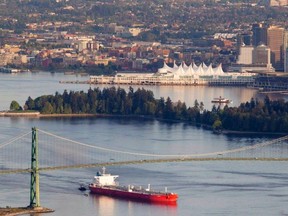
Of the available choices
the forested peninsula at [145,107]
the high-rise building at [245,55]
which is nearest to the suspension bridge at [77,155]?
the forested peninsula at [145,107]

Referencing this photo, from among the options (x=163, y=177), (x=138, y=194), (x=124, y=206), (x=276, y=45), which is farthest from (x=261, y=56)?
(x=124, y=206)

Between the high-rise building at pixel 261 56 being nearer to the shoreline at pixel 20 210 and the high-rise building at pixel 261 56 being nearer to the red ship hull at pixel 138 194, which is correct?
the red ship hull at pixel 138 194

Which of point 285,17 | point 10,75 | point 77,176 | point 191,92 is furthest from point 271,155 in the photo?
point 285,17

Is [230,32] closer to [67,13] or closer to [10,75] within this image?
[67,13]

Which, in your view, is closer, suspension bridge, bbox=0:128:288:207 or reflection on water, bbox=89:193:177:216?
reflection on water, bbox=89:193:177:216

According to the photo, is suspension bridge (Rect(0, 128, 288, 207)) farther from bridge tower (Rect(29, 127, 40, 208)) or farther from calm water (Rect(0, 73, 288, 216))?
calm water (Rect(0, 73, 288, 216))

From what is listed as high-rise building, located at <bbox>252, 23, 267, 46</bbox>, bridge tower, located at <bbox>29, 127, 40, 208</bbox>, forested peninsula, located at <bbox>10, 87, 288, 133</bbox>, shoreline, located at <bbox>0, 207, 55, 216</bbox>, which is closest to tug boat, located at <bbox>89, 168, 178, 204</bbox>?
bridge tower, located at <bbox>29, 127, 40, 208</bbox>
